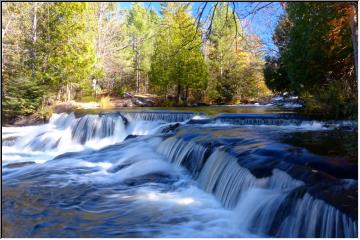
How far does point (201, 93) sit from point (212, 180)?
20.4m

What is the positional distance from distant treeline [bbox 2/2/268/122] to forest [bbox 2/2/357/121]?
5 centimetres

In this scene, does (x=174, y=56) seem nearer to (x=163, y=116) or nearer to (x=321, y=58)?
(x=163, y=116)

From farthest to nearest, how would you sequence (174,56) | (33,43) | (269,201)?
(33,43), (174,56), (269,201)

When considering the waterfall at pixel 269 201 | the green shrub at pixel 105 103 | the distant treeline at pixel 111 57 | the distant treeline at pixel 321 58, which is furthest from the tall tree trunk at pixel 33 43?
the waterfall at pixel 269 201

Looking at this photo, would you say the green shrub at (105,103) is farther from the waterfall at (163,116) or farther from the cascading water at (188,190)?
the cascading water at (188,190)

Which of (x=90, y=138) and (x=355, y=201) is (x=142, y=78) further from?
(x=355, y=201)

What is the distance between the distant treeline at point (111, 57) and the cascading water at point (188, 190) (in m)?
2.17

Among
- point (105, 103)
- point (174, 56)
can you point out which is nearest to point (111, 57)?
point (105, 103)

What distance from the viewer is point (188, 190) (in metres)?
6.71

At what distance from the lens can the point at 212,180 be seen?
6594mm

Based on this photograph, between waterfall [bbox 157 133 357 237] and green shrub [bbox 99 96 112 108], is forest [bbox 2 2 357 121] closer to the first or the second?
green shrub [bbox 99 96 112 108]

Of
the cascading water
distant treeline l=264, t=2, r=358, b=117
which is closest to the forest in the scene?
distant treeline l=264, t=2, r=358, b=117

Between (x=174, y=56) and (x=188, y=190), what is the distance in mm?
5081

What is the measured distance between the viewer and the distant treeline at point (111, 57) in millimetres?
16047
